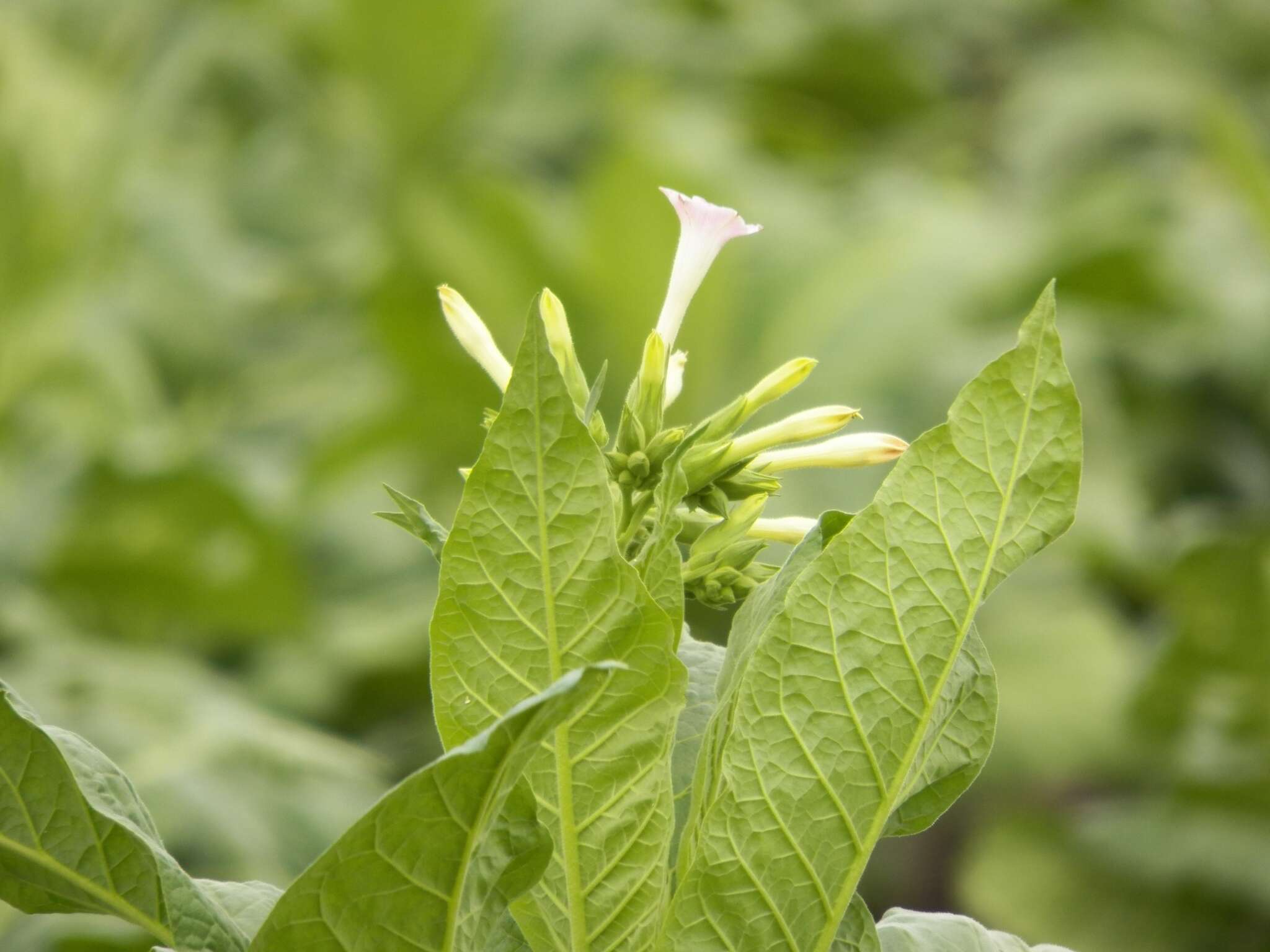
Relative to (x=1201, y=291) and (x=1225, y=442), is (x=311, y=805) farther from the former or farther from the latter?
(x=1201, y=291)

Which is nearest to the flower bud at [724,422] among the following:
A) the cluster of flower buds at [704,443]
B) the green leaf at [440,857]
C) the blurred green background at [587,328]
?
the cluster of flower buds at [704,443]

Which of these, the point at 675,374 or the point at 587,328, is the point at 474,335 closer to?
the point at 675,374

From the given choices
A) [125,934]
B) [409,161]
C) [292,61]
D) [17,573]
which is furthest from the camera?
[292,61]

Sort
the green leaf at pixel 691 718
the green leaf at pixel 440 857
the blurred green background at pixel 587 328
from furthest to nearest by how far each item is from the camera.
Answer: the blurred green background at pixel 587 328, the green leaf at pixel 691 718, the green leaf at pixel 440 857

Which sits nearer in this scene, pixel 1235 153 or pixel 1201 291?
pixel 1235 153

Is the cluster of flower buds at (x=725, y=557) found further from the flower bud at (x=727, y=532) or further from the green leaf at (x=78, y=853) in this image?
the green leaf at (x=78, y=853)

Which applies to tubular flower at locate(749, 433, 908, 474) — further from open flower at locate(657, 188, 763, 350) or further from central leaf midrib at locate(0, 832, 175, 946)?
central leaf midrib at locate(0, 832, 175, 946)

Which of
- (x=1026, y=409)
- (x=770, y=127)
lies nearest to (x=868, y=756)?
(x=1026, y=409)

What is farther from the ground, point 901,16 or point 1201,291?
point 901,16
